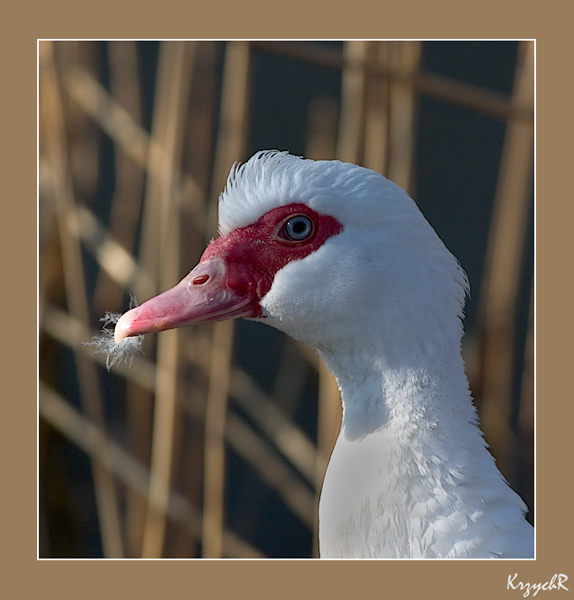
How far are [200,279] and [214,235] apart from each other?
853mm

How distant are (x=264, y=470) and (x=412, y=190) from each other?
1.28 metres

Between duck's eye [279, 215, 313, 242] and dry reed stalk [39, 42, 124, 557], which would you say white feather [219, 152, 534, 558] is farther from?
dry reed stalk [39, 42, 124, 557]

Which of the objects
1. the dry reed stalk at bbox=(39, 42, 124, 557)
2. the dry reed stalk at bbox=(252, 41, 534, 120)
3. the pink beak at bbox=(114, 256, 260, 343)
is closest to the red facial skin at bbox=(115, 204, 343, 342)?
the pink beak at bbox=(114, 256, 260, 343)

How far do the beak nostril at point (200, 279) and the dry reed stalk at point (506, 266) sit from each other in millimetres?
1095

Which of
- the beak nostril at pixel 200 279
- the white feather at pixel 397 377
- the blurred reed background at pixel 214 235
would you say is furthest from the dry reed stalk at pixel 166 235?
the white feather at pixel 397 377

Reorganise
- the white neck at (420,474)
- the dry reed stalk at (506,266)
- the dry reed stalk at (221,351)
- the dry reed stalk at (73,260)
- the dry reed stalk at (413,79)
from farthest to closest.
Answer: the dry reed stalk at (73,260) → the dry reed stalk at (506,266) → the dry reed stalk at (221,351) → the dry reed stalk at (413,79) → the white neck at (420,474)

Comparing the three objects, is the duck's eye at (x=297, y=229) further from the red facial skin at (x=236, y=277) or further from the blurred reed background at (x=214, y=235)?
the blurred reed background at (x=214, y=235)

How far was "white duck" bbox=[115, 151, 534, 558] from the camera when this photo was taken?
1.19m

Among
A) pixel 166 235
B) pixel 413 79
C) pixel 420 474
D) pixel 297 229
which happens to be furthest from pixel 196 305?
pixel 413 79

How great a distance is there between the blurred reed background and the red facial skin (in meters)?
0.70

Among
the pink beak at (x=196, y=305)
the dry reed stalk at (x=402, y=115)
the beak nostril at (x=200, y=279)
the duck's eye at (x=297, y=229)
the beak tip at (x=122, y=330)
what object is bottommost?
the beak tip at (x=122, y=330)

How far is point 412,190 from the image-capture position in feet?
6.81

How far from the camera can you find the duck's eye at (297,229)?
1.24 metres
